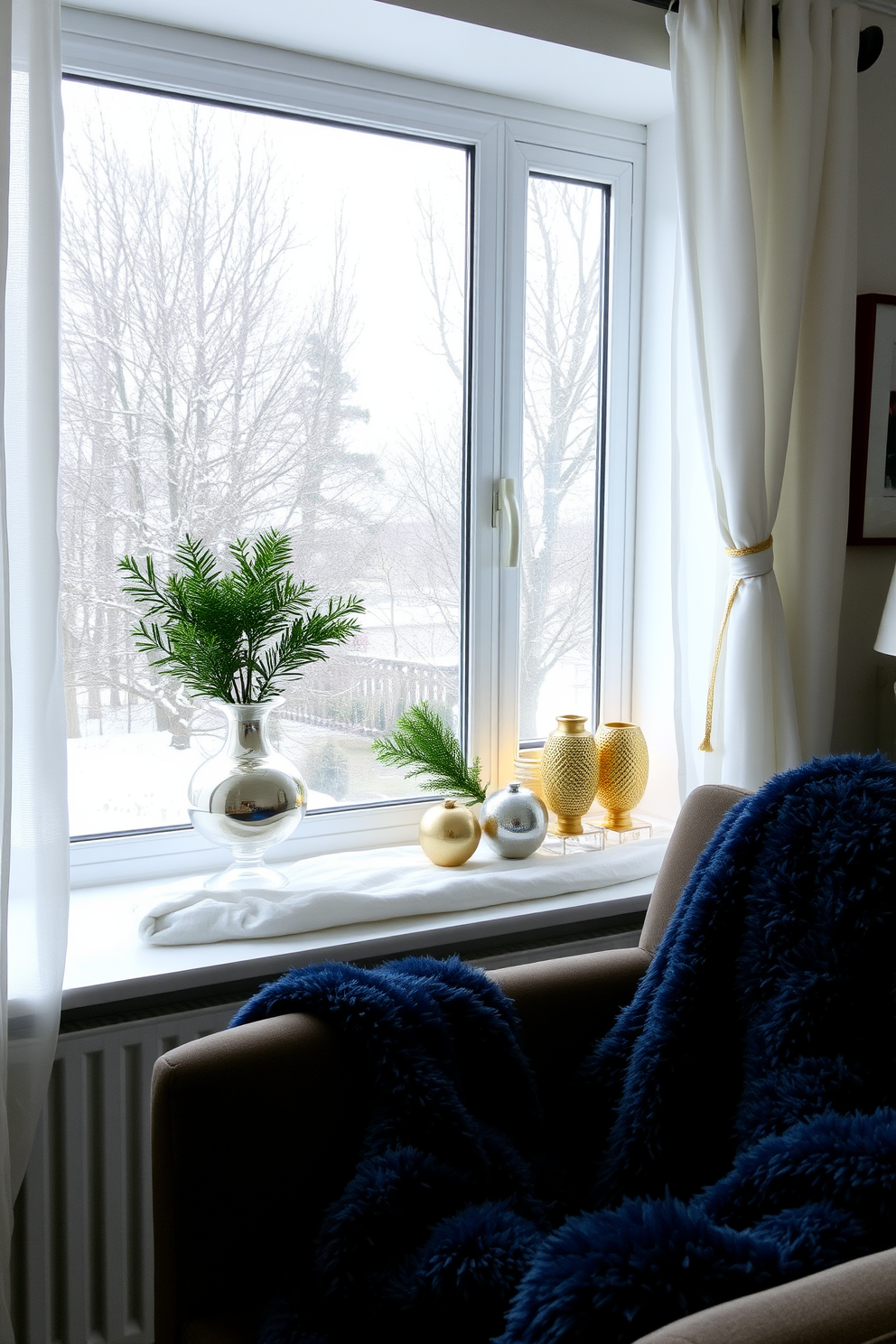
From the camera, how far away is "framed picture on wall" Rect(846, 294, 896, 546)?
7.11 ft

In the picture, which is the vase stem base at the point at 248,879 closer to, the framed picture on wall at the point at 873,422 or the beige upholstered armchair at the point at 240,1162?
the beige upholstered armchair at the point at 240,1162

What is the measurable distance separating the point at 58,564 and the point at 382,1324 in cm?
95

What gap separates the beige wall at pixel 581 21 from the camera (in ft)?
5.82

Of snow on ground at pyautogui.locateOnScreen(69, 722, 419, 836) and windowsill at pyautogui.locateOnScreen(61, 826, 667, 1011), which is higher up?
snow on ground at pyautogui.locateOnScreen(69, 722, 419, 836)

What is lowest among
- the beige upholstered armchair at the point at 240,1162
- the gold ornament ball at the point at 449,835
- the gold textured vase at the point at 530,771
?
the beige upholstered armchair at the point at 240,1162

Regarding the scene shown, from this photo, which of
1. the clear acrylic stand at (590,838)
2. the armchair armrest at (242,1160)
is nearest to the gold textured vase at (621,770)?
the clear acrylic stand at (590,838)

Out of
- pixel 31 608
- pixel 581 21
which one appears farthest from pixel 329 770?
pixel 581 21

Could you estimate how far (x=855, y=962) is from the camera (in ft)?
3.69

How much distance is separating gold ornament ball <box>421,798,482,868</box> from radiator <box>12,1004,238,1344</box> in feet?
1.50

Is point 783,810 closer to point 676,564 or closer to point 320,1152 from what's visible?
point 320,1152

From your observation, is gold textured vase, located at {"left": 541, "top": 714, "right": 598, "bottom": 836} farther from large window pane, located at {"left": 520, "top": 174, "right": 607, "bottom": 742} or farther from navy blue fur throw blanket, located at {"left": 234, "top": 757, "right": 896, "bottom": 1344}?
navy blue fur throw blanket, located at {"left": 234, "top": 757, "right": 896, "bottom": 1344}

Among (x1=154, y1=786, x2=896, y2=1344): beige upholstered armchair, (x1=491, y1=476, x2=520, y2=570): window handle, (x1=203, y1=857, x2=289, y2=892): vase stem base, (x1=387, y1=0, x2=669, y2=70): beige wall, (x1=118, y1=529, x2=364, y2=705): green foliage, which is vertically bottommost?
(x1=154, y1=786, x2=896, y2=1344): beige upholstered armchair

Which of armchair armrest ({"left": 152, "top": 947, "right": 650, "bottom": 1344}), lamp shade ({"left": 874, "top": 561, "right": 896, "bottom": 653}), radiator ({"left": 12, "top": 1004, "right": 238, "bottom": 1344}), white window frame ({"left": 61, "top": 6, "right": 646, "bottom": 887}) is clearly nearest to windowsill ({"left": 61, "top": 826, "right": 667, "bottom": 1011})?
radiator ({"left": 12, "top": 1004, "right": 238, "bottom": 1344})

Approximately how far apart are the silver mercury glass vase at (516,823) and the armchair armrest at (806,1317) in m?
1.19
